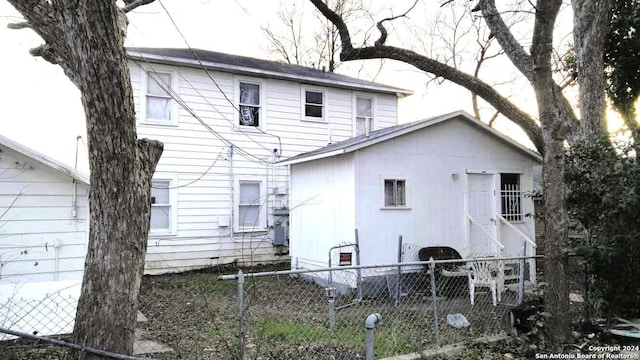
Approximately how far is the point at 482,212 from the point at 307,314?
5.41 meters

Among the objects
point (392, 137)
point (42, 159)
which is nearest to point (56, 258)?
point (42, 159)

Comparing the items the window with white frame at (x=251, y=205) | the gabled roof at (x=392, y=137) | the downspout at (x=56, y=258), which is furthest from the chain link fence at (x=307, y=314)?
the window with white frame at (x=251, y=205)

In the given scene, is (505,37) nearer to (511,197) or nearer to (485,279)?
(511,197)

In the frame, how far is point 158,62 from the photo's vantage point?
11.6m

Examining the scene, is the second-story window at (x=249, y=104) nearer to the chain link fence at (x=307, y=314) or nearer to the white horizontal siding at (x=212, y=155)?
the white horizontal siding at (x=212, y=155)

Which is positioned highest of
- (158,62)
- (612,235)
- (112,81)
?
(158,62)

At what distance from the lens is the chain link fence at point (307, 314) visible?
5.02m

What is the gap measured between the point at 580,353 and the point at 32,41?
9.02 m

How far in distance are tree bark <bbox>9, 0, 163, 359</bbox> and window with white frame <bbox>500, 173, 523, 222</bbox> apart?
9.43 meters

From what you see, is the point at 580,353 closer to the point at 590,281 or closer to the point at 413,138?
the point at 590,281

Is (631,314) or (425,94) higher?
(425,94)

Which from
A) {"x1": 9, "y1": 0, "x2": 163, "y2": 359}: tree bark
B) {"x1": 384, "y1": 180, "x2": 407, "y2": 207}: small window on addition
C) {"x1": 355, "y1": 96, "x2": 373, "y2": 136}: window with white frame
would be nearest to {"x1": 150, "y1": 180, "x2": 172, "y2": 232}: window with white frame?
{"x1": 384, "y1": 180, "x2": 407, "y2": 207}: small window on addition

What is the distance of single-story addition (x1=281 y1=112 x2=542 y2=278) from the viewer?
906cm

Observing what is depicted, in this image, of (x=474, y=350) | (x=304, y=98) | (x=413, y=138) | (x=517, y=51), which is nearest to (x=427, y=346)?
(x=474, y=350)
